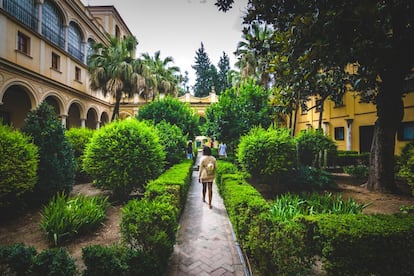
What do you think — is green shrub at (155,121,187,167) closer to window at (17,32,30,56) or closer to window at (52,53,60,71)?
window at (17,32,30,56)

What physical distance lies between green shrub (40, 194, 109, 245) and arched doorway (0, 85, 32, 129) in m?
13.9

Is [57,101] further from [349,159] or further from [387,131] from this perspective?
[349,159]

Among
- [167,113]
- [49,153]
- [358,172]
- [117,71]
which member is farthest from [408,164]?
[117,71]

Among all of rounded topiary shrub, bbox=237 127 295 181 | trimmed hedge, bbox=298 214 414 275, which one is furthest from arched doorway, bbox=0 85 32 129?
trimmed hedge, bbox=298 214 414 275

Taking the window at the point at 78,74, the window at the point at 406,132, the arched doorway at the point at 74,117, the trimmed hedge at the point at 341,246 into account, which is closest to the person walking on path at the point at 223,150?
the window at the point at 406,132

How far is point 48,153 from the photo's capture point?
558 centimetres

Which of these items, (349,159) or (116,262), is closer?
(116,262)

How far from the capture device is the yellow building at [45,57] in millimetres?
11328

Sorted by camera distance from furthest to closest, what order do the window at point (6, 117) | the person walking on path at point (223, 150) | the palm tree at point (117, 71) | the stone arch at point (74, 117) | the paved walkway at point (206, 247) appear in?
the stone arch at point (74, 117), the palm tree at point (117, 71), the person walking on path at point (223, 150), the window at point (6, 117), the paved walkway at point (206, 247)

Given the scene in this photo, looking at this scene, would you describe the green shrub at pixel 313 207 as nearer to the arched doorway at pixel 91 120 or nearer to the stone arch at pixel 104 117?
the arched doorway at pixel 91 120

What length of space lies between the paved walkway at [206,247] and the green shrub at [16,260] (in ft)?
5.83

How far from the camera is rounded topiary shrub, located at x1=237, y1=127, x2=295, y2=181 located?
6641mm

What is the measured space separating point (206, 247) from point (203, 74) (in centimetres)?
5342

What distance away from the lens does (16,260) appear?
91.5 inches
